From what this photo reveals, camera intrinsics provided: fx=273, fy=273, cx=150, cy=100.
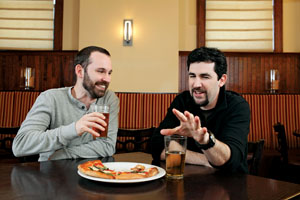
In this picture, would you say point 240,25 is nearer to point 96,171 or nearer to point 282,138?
point 282,138

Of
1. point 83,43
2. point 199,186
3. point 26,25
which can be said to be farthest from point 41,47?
point 199,186

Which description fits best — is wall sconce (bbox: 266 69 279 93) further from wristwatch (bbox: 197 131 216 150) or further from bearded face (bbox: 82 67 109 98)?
wristwatch (bbox: 197 131 216 150)

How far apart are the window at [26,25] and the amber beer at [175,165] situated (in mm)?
4442

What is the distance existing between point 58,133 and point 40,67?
3.78 meters

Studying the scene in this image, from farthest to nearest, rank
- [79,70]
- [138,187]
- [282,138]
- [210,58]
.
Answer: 1. [282,138]
2. [79,70]
3. [210,58]
4. [138,187]

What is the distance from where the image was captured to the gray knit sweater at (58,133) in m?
1.49

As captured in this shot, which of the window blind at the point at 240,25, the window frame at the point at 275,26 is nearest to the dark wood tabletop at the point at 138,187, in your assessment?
the window frame at the point at 275,26

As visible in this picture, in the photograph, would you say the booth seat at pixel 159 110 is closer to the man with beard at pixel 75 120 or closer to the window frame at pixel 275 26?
the window frame at pixel 275 26

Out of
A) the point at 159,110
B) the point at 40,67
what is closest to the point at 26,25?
the point at 40,67

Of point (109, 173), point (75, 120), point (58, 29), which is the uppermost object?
point (58, 29)

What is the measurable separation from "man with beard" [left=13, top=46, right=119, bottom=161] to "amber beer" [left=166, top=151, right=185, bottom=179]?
1.24ft

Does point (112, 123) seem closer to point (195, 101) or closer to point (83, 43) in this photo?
point (195, 101)

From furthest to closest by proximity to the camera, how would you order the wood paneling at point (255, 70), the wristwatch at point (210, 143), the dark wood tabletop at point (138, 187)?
the wood paneling at point (255, 70) → the wristwatch at point (210, 143) → the dark wood tabletop at point (138, 187)

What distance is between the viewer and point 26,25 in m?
4.94
